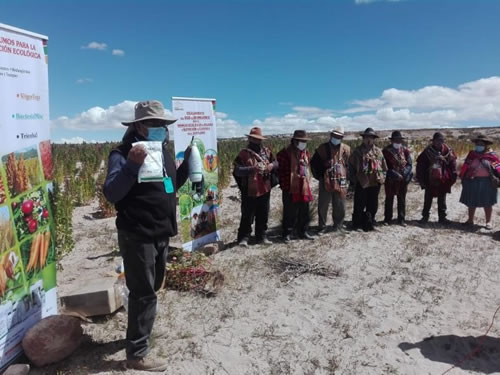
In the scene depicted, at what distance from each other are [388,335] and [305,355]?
2.97 ft

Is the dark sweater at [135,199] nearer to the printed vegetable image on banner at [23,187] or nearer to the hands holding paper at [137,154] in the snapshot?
the hands holding paper at [137,154]

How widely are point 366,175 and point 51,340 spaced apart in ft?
17.6

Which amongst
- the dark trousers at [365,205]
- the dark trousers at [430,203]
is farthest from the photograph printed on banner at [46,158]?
the dark trousers at [430,203]

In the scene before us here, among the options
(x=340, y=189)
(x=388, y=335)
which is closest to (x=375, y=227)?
(x=340, y=189)

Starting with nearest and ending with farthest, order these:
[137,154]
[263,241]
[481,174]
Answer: [137,154] < [263,241] < [481,174]

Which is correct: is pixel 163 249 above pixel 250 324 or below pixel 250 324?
above

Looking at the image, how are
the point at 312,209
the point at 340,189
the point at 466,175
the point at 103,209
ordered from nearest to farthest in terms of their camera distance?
the point at 340,189, the point at 466,175, the point at 312,209, the point at 103,209

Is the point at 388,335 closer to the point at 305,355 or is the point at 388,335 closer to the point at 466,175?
the point at 305,355

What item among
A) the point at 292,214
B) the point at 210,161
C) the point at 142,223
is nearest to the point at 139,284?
the point at 142,223

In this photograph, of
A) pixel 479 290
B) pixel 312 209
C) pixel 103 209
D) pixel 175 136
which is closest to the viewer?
pixel 479 290

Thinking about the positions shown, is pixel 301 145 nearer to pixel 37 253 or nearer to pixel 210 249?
pixel 210 249

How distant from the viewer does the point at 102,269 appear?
17.0 feet

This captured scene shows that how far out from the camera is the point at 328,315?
3.82 meters

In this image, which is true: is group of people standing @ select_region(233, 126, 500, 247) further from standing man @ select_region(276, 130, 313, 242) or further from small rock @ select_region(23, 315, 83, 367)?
small rock @ select_region(23, 315, 83, 367)
